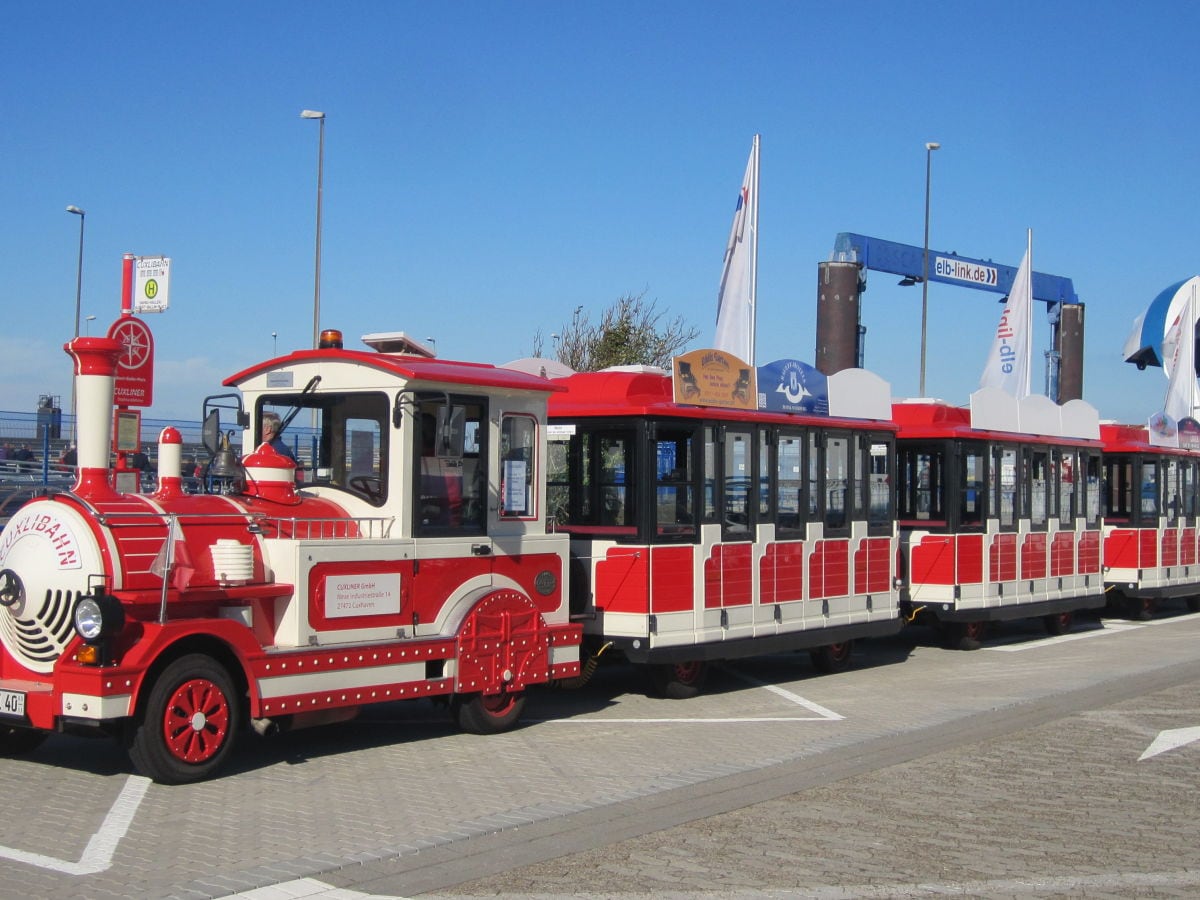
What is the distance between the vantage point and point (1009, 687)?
1349cm

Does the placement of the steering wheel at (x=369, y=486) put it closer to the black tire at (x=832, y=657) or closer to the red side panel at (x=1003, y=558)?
the black tire at (x=832, y=657)

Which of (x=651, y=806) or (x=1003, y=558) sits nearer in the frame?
(x=651, y=806)

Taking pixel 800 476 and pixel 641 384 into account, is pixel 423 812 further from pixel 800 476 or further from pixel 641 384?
pixel 800 476

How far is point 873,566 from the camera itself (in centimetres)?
1443

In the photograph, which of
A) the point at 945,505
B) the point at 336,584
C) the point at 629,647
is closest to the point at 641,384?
the point at 629,647

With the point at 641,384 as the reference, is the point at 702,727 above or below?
below

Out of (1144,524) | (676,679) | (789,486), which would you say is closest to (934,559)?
(789,486)

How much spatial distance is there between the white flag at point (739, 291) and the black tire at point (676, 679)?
20.7ft

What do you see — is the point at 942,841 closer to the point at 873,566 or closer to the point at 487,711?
the point at 487,711

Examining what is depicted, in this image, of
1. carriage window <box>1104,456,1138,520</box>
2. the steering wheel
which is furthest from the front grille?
carriage window <box>1104,456,1138,520</box>

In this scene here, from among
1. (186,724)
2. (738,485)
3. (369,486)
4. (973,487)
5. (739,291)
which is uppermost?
(739,291)

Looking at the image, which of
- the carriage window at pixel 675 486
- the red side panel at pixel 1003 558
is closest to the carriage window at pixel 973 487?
the red side panel at pixel 1003 558

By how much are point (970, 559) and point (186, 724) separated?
10.8 m

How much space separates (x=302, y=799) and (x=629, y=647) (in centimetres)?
412
